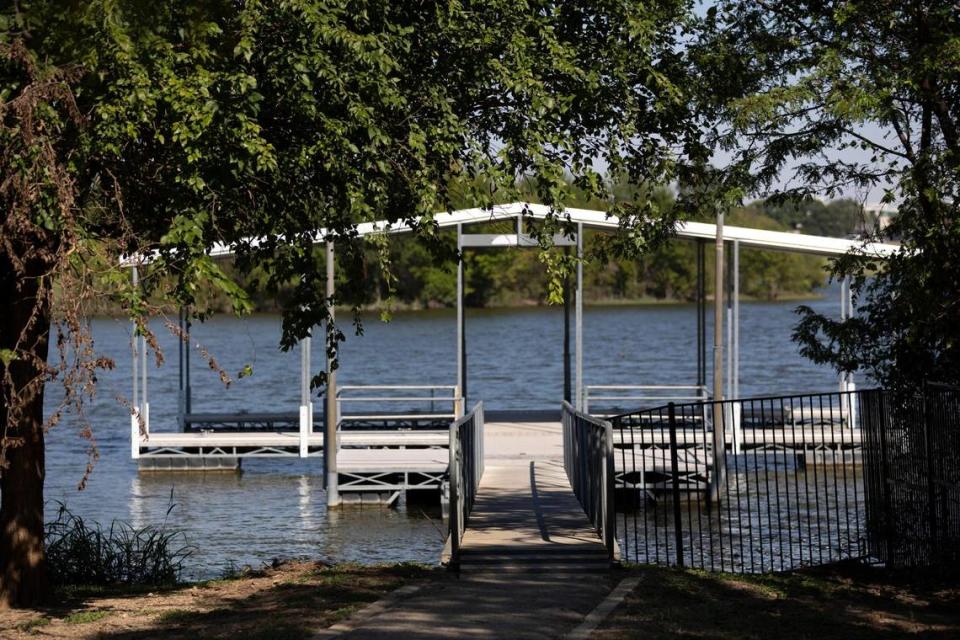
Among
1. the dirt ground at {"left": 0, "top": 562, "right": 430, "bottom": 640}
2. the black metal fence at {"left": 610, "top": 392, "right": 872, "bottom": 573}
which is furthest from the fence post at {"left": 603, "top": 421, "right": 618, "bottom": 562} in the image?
the dirt ground at {"left": 0, "top": 562, "right": 430, "bottom": 640}

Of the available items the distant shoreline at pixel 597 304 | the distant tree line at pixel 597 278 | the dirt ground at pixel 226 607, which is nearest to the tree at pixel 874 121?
the dirt ground at pixel 226 607

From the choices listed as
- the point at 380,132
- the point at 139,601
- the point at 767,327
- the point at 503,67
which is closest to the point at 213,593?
the point at 139,601

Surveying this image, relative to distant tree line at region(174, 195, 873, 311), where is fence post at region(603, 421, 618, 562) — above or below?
below

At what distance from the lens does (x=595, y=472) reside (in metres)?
12.3

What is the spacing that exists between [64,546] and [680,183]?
22.3 ft

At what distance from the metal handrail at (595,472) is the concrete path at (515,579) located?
0.45 ft

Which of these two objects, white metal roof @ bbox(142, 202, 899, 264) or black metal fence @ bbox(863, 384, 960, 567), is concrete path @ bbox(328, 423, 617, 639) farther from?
white metal roof @ bbox(142, 202, 899, 264)

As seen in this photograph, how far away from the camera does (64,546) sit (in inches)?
514

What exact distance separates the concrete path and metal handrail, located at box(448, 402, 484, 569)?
0.44 ft

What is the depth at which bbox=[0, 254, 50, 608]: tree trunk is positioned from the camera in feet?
34.2

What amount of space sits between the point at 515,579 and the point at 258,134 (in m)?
3.84

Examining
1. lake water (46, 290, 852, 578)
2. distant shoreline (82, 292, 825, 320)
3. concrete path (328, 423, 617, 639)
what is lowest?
lake water (46, 290, 852, 578)

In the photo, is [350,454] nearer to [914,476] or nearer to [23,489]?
[23,489]

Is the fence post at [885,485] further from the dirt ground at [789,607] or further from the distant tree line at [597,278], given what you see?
the distant tree line at [597,278]
